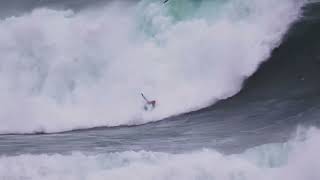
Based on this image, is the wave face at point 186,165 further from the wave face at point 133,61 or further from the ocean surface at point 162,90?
the wave face at point 133,61

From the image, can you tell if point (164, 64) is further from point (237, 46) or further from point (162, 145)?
point (162, 145)

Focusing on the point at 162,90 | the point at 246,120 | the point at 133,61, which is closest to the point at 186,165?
the point at 246,120

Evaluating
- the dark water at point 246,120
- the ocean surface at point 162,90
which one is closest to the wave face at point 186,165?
the ocean surface at point 162,90

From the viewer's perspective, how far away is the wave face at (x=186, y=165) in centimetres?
947

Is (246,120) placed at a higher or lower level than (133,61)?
lower

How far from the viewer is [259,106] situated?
12430 millimetres

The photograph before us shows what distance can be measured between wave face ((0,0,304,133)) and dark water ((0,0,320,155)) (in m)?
0.37

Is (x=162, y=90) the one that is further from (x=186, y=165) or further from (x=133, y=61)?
(x=186, y=165)

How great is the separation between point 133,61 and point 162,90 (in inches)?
46.1

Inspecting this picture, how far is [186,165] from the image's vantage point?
383 inches

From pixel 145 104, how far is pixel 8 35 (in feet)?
13.8

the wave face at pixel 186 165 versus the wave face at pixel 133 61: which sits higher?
the wave face at pixel 133 61

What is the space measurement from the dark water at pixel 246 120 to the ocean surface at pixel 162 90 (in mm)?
22

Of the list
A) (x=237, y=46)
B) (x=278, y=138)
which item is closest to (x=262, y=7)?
(x=237, y=46)
